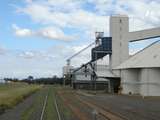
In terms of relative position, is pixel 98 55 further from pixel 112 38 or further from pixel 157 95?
pixel 157 95

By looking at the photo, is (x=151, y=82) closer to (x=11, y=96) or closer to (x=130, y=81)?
(x=130, y=81)

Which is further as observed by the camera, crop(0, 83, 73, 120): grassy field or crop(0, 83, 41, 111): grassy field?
crop(0, 83, 41, 111): grassy field

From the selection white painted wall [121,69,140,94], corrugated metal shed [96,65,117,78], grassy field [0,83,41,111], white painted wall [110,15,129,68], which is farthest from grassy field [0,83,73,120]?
white painted wall [110,15,129,68]

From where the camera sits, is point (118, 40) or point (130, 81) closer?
point (130, 81)

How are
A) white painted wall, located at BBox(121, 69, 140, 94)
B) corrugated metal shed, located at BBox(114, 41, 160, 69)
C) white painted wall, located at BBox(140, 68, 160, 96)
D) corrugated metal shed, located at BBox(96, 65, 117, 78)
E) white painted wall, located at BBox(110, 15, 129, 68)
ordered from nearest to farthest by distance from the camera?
1. white painted wall, located at BBox(140, 68, 160, 96)
2. corrugated metal shed, located at BBox(114, 41, 160, 69)
3. white painted wall, located at BBox(121, 69, 140, 94)
4. corrugated metal shed, located at BBox(96, 65, 117, 78)
5. white painted wall, located at BBox(110, 15, 129, 68)

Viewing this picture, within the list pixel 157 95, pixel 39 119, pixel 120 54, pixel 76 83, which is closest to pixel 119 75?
pixel 120 54

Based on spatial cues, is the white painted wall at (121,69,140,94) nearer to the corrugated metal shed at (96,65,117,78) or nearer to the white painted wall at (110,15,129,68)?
the corrugated metal shed at (96,65,117,78)

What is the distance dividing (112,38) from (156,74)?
28747mm

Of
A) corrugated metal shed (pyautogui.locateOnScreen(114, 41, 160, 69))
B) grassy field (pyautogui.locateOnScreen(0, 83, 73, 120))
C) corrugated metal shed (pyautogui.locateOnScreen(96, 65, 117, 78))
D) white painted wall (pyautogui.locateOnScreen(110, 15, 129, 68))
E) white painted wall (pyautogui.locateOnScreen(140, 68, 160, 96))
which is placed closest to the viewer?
grassy field (pyautogui.locateOnScreen(0, 83, 73, 120))

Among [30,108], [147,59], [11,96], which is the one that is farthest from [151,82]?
[30,108]

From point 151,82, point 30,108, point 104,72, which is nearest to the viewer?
point 30,108

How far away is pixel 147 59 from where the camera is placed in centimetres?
8369

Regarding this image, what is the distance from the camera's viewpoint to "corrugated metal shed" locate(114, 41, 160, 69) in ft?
263

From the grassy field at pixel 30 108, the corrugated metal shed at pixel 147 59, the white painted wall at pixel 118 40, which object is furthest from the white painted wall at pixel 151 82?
the grassy field at pixel 30 108
